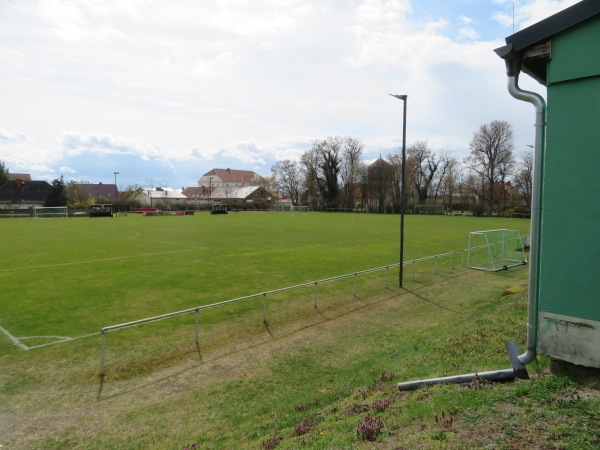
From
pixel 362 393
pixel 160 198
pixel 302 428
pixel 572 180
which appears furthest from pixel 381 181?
pixel 302 428

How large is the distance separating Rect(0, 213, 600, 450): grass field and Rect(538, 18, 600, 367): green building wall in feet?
1.97

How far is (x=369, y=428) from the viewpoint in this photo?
4.44 m

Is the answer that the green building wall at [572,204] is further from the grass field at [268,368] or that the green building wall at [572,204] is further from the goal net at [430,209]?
the goal net at [430,209]

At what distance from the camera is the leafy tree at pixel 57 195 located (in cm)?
8650

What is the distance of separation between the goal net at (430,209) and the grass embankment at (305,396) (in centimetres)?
8332

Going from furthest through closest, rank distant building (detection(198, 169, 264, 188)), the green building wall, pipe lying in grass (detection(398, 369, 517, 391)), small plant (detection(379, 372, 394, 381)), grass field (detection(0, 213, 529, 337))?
1. distant building (detection(198, 169, 264, 188))
2. grass field (detection(0, 213, 529, 337))
3. small plant (detection(379, 372, 394, 381))
4. pipe lying in grass (detection(398, 369, 517, 391))
5. the green building wall

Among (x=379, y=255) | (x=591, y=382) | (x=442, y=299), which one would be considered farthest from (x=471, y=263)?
(x=591, y=382)

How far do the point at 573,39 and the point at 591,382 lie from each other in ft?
13.6

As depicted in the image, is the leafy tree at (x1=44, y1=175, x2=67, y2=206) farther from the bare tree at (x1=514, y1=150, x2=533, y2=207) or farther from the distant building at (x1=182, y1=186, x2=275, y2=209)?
the bare tree at (x1=514, y1=150, x2=533, y2=207)

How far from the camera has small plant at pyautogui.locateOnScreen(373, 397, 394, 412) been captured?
5166mm

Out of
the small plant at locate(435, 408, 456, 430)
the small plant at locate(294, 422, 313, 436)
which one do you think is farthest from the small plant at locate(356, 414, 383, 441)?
the small plant at locate(294, 422, 313, 436)

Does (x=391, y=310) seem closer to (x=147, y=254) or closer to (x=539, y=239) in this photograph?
(x=539, y=239)

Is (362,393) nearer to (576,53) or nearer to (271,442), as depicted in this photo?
(271,442)

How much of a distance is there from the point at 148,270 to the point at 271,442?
1741 centimetres
